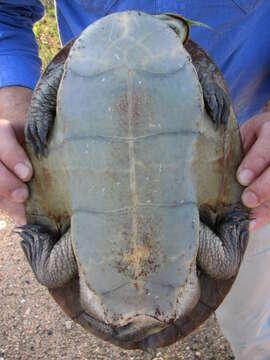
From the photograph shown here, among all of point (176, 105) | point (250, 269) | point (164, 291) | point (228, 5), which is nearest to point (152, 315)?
point (164, 291)

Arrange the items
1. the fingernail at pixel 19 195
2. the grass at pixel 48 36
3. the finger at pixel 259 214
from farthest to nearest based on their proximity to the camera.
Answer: the grass at pixel 48 36 < the finger at pixel 259 214 < the fingernail at pixel 19 195

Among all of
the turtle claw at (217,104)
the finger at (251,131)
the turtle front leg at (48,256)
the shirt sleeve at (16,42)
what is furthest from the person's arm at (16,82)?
the finger at (251,131)

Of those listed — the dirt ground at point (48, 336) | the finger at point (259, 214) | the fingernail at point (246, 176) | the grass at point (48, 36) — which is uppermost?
the fingernail at point (246, 176)

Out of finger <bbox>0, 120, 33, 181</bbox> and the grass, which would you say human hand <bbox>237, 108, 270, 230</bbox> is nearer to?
finger <bbox>0, 120, 33, 181</bbox>

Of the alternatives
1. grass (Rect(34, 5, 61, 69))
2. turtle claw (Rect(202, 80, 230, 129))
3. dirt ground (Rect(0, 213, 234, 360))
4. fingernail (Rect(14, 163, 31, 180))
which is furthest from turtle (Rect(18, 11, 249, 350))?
grass (Rect(34, 5, 61, 69))

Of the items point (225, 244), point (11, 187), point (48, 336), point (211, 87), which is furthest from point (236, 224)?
point (48, 336)

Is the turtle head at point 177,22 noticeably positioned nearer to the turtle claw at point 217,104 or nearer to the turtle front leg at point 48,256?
the turtle claw at point 217,104
